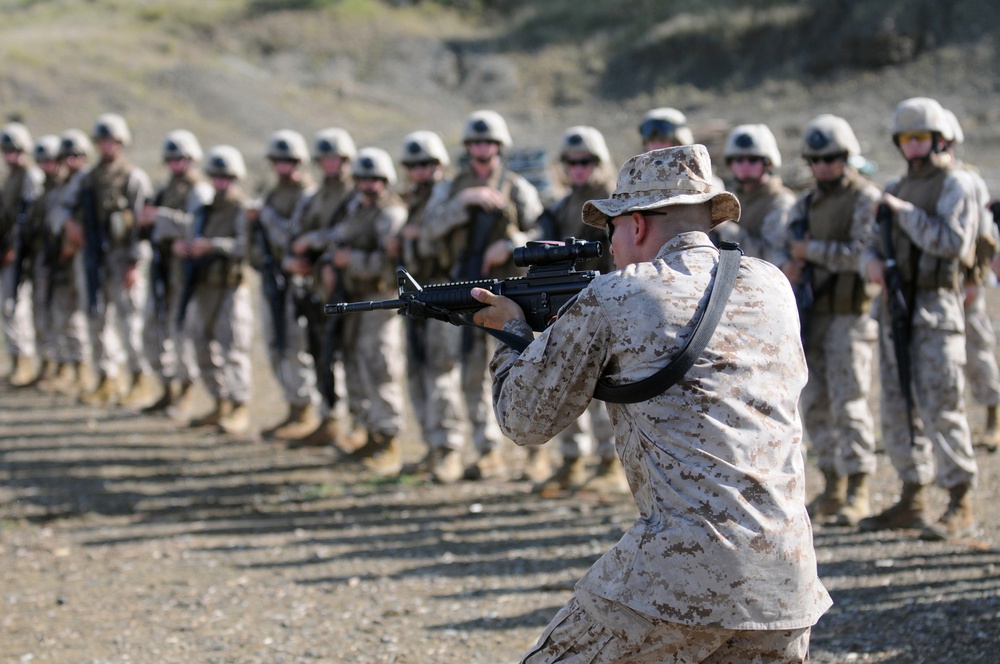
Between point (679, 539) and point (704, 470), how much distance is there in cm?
20

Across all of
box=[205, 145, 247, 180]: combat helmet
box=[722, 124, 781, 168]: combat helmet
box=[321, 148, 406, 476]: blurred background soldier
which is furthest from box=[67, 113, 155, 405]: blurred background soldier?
box=[722, 124, 781, 168]: combat helmet

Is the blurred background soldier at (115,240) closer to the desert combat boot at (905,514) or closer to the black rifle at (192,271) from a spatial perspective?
the black rifle at (192,271)

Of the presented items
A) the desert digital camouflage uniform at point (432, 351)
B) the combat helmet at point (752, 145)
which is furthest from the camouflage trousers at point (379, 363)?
the combat helmet at point (752, 145)

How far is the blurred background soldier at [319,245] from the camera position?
10.3 m

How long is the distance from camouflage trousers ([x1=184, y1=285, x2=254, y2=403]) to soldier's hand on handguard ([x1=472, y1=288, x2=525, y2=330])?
7724mm

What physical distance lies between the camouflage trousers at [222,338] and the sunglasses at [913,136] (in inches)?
254

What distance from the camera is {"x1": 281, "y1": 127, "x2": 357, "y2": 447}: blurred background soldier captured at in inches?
407

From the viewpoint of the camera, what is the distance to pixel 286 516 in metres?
8.45

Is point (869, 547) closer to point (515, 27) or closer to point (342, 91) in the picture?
point (342, 91)

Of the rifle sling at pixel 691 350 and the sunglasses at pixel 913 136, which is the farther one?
the sunglasses at pixel 913 136

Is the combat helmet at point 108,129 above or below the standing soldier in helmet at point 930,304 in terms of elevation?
above

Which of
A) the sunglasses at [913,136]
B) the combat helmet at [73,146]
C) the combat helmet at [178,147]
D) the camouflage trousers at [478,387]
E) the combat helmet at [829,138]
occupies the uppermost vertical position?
the combat helmet at [73,146]

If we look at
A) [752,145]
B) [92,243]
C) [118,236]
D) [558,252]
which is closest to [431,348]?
[752,145]

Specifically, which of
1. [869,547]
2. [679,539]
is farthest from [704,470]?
[869,547]
